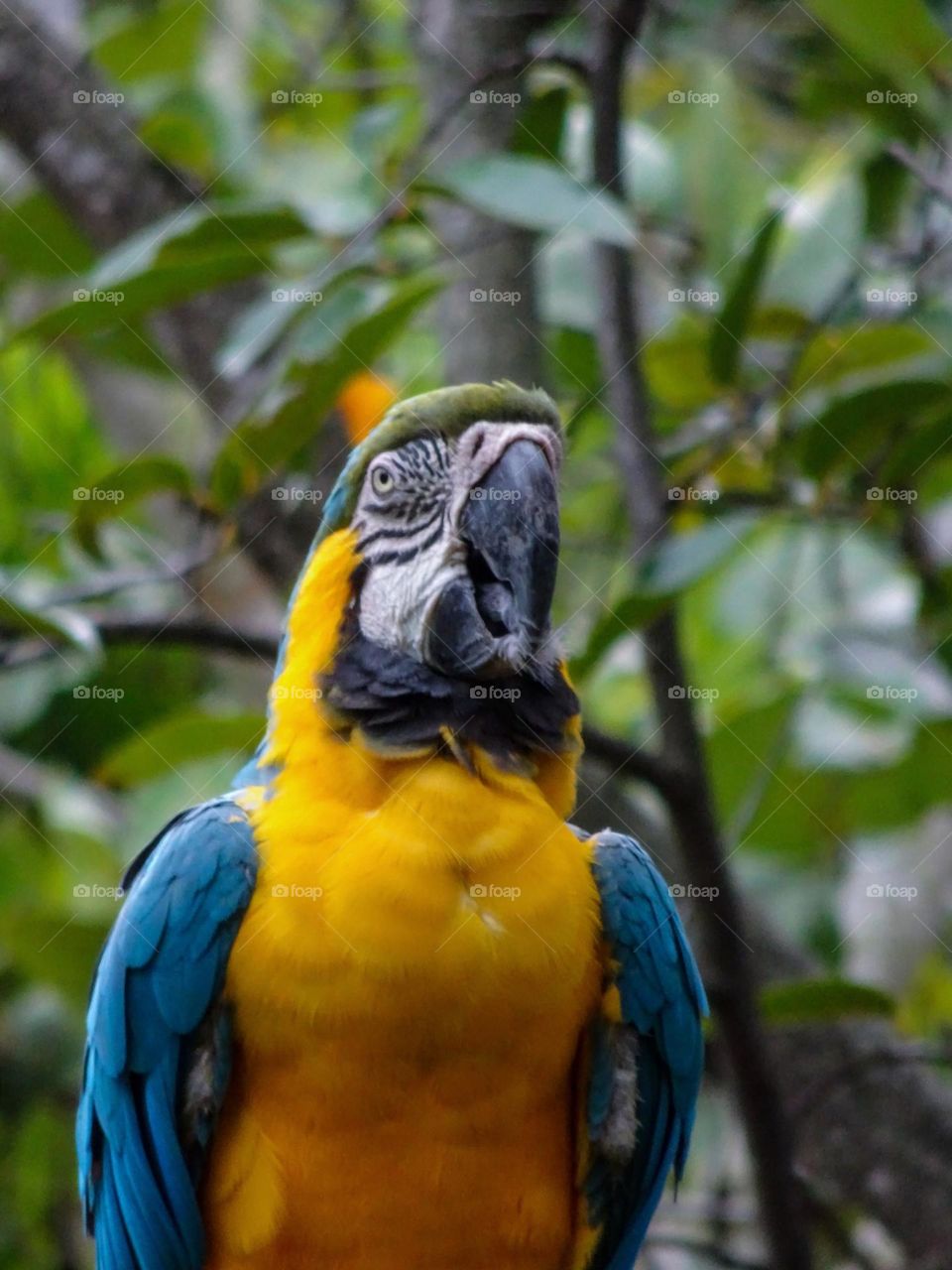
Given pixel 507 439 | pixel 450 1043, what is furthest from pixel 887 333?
pixel 450 1043

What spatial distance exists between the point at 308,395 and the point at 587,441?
1.08m

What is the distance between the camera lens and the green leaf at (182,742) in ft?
8.36

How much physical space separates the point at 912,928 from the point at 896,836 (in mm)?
210

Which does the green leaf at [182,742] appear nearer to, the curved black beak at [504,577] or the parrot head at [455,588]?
the parrot head at [455,588]

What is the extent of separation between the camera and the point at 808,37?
3338mm

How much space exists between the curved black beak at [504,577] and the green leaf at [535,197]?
38 centimetres

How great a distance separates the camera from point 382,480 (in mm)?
1959

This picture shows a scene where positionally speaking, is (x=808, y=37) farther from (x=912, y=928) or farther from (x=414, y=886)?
(x=414, y=886)
